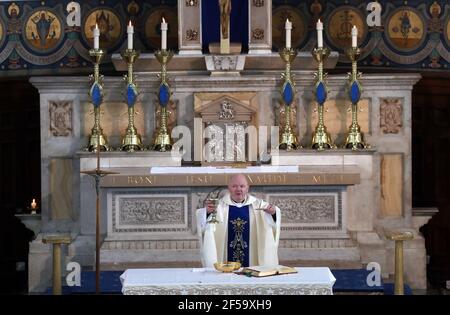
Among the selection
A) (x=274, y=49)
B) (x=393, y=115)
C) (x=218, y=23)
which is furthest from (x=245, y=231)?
(x=274, y=49)

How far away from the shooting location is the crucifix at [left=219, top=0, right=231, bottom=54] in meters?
15.2

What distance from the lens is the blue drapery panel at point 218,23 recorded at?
15.7 meters

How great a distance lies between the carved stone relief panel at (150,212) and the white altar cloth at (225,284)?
3800mm

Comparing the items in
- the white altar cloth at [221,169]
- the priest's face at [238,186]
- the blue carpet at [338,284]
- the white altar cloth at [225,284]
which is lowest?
the blue carpet at [338,284]

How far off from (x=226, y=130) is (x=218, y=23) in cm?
148

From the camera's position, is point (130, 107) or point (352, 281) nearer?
point (352, 281)

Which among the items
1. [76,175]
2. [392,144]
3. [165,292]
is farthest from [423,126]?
[165,292]

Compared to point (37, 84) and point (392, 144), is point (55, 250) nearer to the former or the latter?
point (37, 84)

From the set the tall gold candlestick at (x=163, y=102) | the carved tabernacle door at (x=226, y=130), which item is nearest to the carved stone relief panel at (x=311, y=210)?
the carved tabernacle door at (x=226, y=130)

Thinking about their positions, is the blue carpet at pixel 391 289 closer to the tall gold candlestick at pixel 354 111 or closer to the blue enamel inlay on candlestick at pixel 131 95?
the tall gold candlestick at pixel 354 111

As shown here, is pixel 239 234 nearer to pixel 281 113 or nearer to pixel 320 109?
pixel 320 109

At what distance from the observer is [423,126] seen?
17.7 metres

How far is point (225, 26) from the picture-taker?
15289 mm

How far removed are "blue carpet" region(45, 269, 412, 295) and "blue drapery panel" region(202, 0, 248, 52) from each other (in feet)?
11.0
